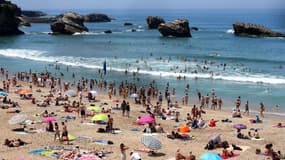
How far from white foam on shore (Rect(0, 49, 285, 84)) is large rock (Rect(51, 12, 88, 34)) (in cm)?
3074

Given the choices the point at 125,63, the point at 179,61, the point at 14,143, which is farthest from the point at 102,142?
the point at 179,61

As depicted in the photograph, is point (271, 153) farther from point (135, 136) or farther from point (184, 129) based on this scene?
point (135, 136)

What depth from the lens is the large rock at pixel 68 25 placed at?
10128 cm

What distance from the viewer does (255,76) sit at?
153 feet

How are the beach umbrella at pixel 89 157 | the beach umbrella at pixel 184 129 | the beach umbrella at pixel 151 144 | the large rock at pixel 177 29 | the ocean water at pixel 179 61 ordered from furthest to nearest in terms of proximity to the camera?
1. the large rock at pixel 177 29
2. the ocean water at pixel 179 61
3. the beach umbrella at pixel 184 129
4. the beach umbrella at pixel 151 144
5. the beach umbrella at pixel 89 157

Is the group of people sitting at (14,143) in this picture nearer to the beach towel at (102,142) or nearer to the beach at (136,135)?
the beach at (136,135)

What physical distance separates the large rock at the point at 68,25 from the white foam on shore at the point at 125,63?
3074 cm

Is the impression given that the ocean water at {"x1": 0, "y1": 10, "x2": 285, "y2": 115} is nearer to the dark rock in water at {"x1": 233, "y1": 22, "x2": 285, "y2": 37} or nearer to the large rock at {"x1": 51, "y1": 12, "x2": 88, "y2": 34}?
the dark rock in water at {"x1": 233, "y1": 22, "x2": 285, "y2": 37}

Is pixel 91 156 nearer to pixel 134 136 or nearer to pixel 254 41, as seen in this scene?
pixel 134 136

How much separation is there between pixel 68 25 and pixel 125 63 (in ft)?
162

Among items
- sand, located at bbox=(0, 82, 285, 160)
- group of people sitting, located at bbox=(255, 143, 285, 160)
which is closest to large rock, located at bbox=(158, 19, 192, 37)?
sand, located at bbox=(0, 82, 285, 160)

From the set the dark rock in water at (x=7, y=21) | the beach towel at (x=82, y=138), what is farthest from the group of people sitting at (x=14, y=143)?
the dark rock in water at (x=7, y=21)

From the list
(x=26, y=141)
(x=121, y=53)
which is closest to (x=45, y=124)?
(x=26, y=141)

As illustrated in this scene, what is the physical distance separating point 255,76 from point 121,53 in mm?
26681
